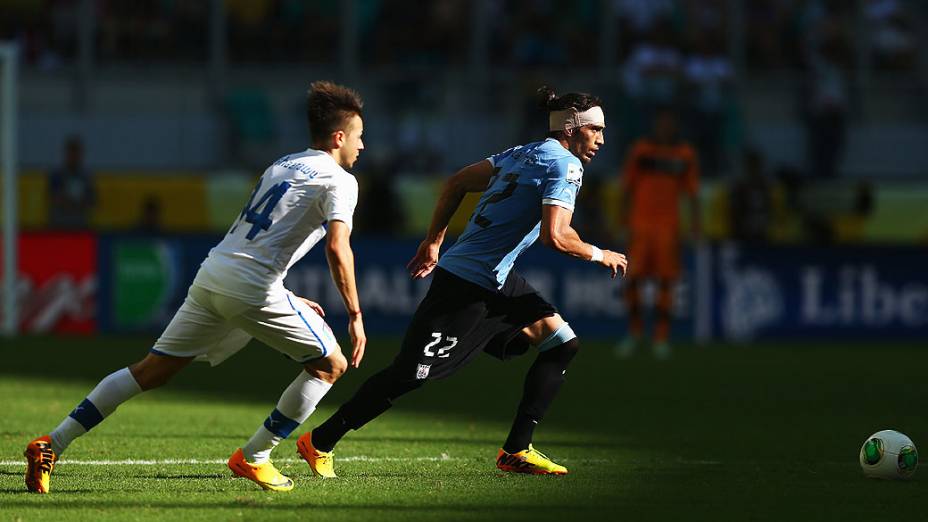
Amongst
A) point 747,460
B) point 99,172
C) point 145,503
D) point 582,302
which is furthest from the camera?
point 99,172

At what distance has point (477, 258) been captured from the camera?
8.14m

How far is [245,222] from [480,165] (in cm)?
144

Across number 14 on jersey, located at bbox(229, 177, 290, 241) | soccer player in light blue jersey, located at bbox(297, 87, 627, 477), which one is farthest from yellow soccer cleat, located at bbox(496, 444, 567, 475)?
number 14 on jersey, located at bbox(229, 177, 290, 241)

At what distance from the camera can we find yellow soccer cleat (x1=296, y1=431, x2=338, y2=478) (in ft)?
26.1

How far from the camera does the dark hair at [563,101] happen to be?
26.7 ft

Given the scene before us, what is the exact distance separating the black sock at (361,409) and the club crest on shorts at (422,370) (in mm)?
32

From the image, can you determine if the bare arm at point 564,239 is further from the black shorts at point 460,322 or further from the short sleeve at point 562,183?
the black shorts at point 460,322

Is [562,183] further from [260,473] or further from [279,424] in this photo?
[260,473]

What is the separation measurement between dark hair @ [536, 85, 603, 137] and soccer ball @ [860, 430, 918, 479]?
2.20 m

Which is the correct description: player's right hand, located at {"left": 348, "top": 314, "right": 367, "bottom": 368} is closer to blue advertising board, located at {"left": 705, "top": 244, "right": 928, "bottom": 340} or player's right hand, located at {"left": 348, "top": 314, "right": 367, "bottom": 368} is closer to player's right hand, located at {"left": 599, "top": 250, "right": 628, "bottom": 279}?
player's right hand, located at {"left": 599, "top": 250, "right": 628, "bottom": 279}

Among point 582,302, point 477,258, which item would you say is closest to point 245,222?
point 477,258

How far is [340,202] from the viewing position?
7.20 meters

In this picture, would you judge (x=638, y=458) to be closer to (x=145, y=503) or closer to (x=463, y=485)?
(x=463, y=485)

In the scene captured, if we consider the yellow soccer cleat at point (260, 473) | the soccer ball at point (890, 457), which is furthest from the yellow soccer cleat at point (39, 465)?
the soccer ball at point (890, 457)
